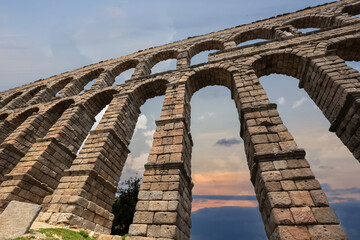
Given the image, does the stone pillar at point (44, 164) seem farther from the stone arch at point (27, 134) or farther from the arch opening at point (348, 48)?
the arch opening at point (348, 48)

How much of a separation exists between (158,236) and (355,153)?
6356mm

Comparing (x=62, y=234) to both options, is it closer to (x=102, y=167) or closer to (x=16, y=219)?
(x=16, y=219)

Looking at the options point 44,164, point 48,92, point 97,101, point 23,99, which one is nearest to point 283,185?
point 44,164

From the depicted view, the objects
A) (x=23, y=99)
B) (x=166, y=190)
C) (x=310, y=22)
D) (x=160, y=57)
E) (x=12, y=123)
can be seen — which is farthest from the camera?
(x=23, y=99)

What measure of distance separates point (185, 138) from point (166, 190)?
2.34 meters

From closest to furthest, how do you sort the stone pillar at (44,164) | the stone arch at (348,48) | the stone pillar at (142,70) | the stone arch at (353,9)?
the stone pillar at (44,164)
the stone arch at (348,48)
the stone arch at (353,9)
the stone pillar at (142,70)

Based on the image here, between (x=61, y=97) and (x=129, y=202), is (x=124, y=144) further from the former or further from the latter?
(x=129, y=202)

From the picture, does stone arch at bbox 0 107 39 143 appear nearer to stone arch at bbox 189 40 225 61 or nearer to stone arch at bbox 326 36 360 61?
stone arch at bbox 189 40 225 61

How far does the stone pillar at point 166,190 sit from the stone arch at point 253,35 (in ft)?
30.9

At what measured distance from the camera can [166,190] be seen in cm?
504

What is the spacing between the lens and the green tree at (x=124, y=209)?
50.8 ft

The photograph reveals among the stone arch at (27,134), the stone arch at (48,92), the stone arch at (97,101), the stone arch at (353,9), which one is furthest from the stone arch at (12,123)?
the stone arch at (353,9)

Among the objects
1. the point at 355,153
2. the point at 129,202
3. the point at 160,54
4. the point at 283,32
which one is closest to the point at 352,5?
the point at 283,32

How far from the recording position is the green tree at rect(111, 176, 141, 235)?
609 inches
